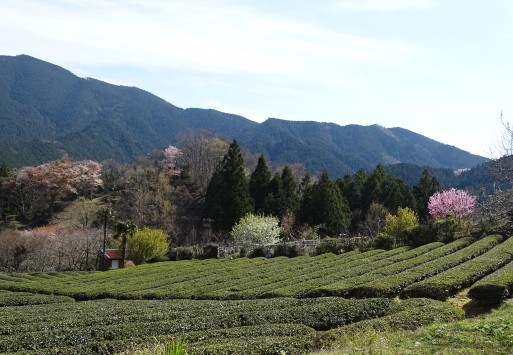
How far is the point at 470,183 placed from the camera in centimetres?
11550

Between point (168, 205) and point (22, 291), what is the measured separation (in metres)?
31.5

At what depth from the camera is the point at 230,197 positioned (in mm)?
56219

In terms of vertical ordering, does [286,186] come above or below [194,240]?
above

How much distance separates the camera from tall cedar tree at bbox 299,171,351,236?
54.3 meters

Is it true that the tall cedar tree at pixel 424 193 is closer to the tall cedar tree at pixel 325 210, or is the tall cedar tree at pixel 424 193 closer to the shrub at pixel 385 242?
the tall cedar tree at pixel 325 210

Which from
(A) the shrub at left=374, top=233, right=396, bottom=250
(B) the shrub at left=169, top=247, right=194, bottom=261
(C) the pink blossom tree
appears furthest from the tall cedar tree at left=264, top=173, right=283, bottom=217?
(A) the shrub at left=374, top=233, right=396, bottom=250

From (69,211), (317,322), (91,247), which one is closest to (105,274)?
(91,247)

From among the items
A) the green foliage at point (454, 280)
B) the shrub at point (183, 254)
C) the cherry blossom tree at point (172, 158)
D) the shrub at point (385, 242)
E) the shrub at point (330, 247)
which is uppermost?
the cherry blossom tree at point (172, 158)

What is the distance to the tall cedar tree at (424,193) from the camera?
63.2m

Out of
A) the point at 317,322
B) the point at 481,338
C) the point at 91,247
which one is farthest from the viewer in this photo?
the point at 91,247

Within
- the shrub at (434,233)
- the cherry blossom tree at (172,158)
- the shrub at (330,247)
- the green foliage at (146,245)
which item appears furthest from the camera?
the cherry blossom tree at (172,158)

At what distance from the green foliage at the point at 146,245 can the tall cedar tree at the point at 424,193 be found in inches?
1284

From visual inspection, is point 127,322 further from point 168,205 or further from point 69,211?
point 69,211

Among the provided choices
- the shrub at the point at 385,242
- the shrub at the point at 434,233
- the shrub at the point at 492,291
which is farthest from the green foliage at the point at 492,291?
the shrub at the point at 385,242
